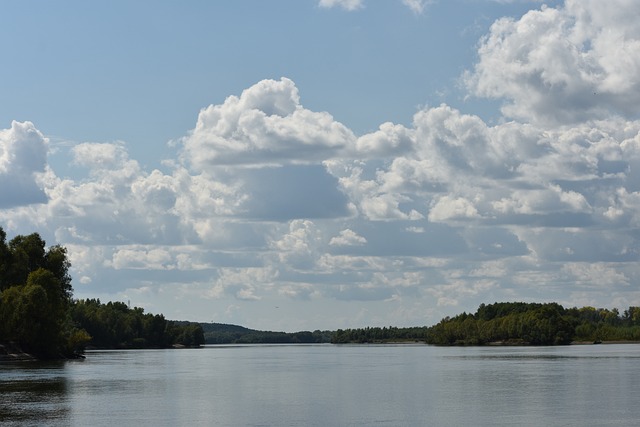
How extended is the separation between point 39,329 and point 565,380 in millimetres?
74637

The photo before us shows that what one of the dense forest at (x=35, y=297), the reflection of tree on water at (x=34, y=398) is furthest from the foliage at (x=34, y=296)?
the reflection of tree on water at (x=34, y=398)

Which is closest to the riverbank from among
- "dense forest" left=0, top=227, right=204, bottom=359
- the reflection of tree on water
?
"dense forest" left=0, top=227, right=204, bottom=359

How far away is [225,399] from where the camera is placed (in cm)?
6600

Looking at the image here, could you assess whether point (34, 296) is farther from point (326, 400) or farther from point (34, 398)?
point (326, 400)

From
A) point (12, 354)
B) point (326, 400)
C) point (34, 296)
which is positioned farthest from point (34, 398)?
point (12, 354)

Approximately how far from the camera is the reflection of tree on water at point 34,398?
169 feet

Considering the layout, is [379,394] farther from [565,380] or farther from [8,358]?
[8,358]

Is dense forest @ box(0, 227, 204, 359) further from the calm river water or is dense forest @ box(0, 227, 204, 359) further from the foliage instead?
the calm river water

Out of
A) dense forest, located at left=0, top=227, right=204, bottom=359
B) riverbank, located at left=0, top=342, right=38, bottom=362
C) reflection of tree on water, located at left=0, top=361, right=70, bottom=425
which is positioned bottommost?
reflection of tree on water, located at left=0, top=361, right=70, bottom=425

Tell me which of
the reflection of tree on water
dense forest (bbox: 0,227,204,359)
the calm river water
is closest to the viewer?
the calm river water

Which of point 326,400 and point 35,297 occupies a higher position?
point 35,297

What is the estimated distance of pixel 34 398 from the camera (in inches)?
2498

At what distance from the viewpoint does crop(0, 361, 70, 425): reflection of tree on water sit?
2032 inches

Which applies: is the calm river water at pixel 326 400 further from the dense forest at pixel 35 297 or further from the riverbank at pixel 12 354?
the riverbank at pixel 12 354
